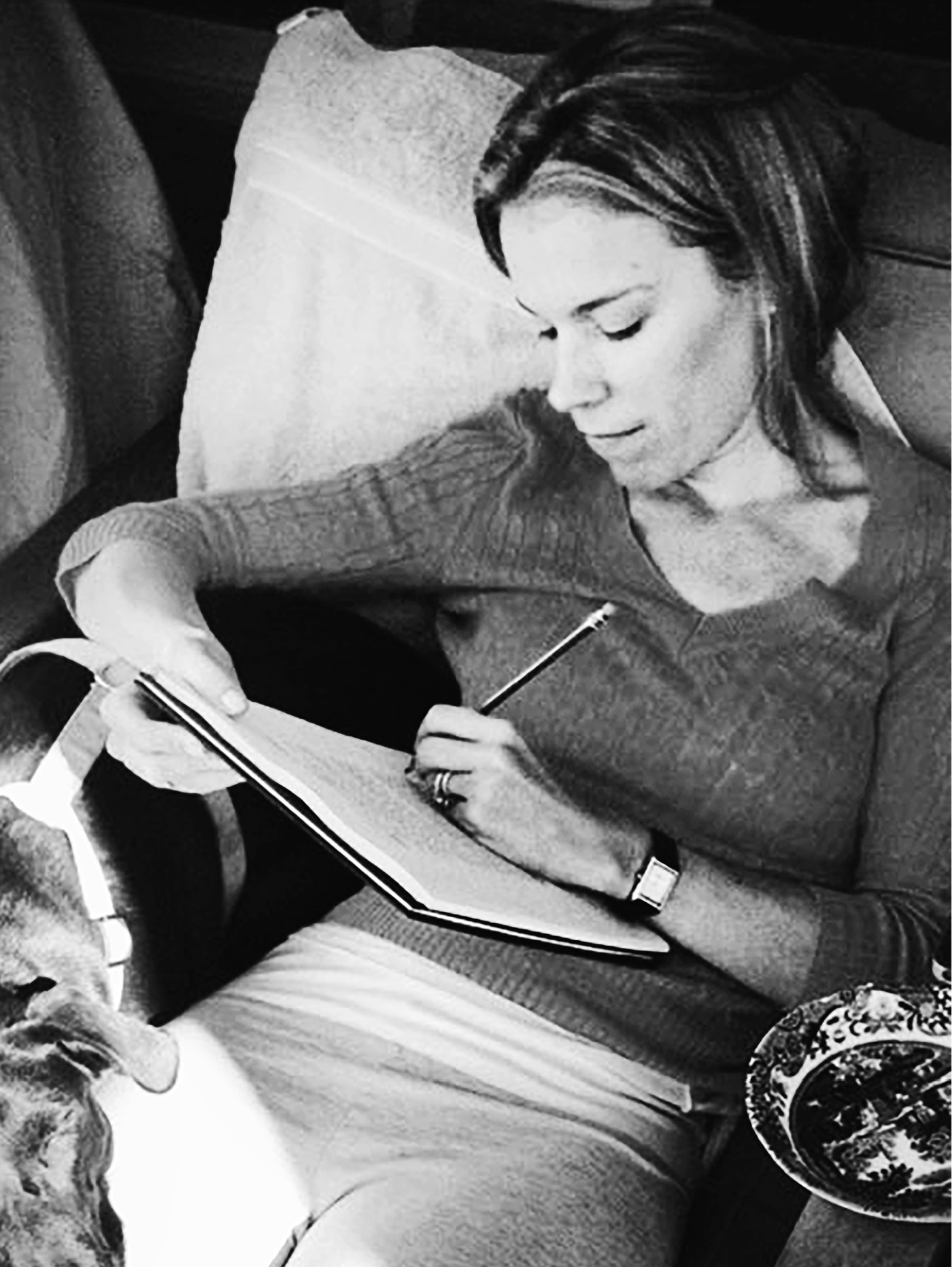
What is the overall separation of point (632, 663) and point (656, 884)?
129mm

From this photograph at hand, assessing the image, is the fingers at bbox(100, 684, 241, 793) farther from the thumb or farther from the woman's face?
the woman's face

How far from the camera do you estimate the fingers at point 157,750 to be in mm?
1249

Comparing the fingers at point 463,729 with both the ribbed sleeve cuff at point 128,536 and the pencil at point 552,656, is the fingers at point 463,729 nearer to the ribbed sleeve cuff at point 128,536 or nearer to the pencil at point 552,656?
the pencil at point 552,656

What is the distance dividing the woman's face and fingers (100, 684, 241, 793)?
0.31 meters

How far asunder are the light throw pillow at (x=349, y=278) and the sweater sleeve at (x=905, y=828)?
0.27 m

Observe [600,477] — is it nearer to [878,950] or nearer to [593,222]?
[593,222]

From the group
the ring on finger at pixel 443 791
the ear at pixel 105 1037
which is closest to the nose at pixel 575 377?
the ring on finger at pixel 443 791

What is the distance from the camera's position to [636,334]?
3.73ft

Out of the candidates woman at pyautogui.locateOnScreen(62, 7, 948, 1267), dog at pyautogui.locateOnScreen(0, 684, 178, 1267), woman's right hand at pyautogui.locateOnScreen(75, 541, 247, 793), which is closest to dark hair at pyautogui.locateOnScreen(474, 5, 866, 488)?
woman at pyautogui.locateOnScreen(62, 7, 948, 1267)

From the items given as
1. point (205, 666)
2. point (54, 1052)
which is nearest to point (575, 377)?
point (205, 666)

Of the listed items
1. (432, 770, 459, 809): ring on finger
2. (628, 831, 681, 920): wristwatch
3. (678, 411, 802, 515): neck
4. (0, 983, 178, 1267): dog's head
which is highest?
(678, 411, 802, 515): neck

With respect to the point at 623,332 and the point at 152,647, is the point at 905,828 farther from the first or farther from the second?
the point at 152,647

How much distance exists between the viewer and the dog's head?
1246mm

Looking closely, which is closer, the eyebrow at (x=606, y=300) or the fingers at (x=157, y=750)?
the eyebrow at (x=606, y=300)
